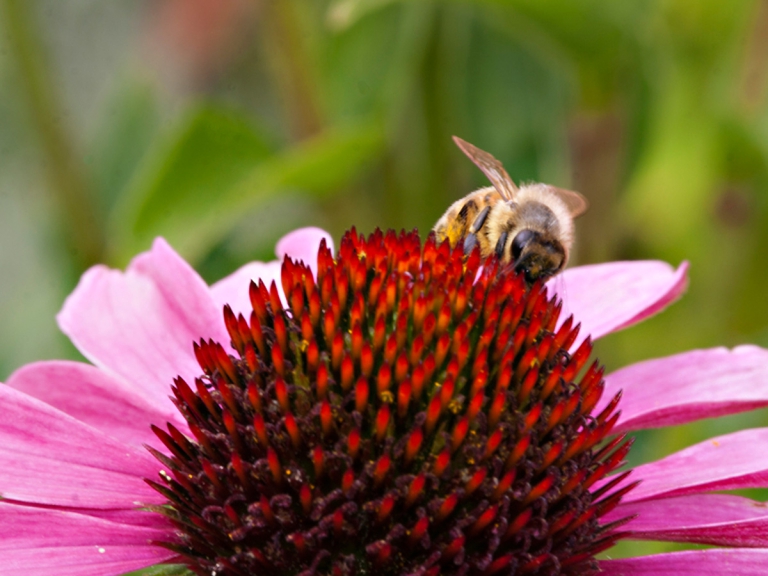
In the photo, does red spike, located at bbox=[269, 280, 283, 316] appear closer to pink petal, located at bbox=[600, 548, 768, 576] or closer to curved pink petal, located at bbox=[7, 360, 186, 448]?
curved pink petal, located at bbox=[7, 360, 186, 448]

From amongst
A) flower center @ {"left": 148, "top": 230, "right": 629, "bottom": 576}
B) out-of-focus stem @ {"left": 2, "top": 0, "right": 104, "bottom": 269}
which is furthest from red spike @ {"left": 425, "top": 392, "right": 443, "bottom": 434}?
out-of-focus stem @ {"left": 2, "top": 0, "right": 104, "bottom": 269}

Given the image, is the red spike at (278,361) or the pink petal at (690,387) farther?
the pink petal at (690,387)

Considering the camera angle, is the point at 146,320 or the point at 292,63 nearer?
the point at 146,320

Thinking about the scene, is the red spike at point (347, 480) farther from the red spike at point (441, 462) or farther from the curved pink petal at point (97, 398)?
the curved pink petal at point (97, 398)

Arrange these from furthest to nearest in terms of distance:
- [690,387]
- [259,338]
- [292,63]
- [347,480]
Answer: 1. [292,63]
2. [690,387]
3. [259,338]
4. [347,480]

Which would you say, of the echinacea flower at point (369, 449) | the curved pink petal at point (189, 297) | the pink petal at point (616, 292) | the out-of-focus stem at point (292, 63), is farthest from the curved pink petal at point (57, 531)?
the out-of-focus stem at point (292, 63)

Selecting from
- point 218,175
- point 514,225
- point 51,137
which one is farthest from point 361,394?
point 51,137

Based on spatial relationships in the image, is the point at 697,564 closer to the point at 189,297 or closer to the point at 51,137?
the point at 189,297

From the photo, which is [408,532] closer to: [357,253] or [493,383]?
[493,383]
